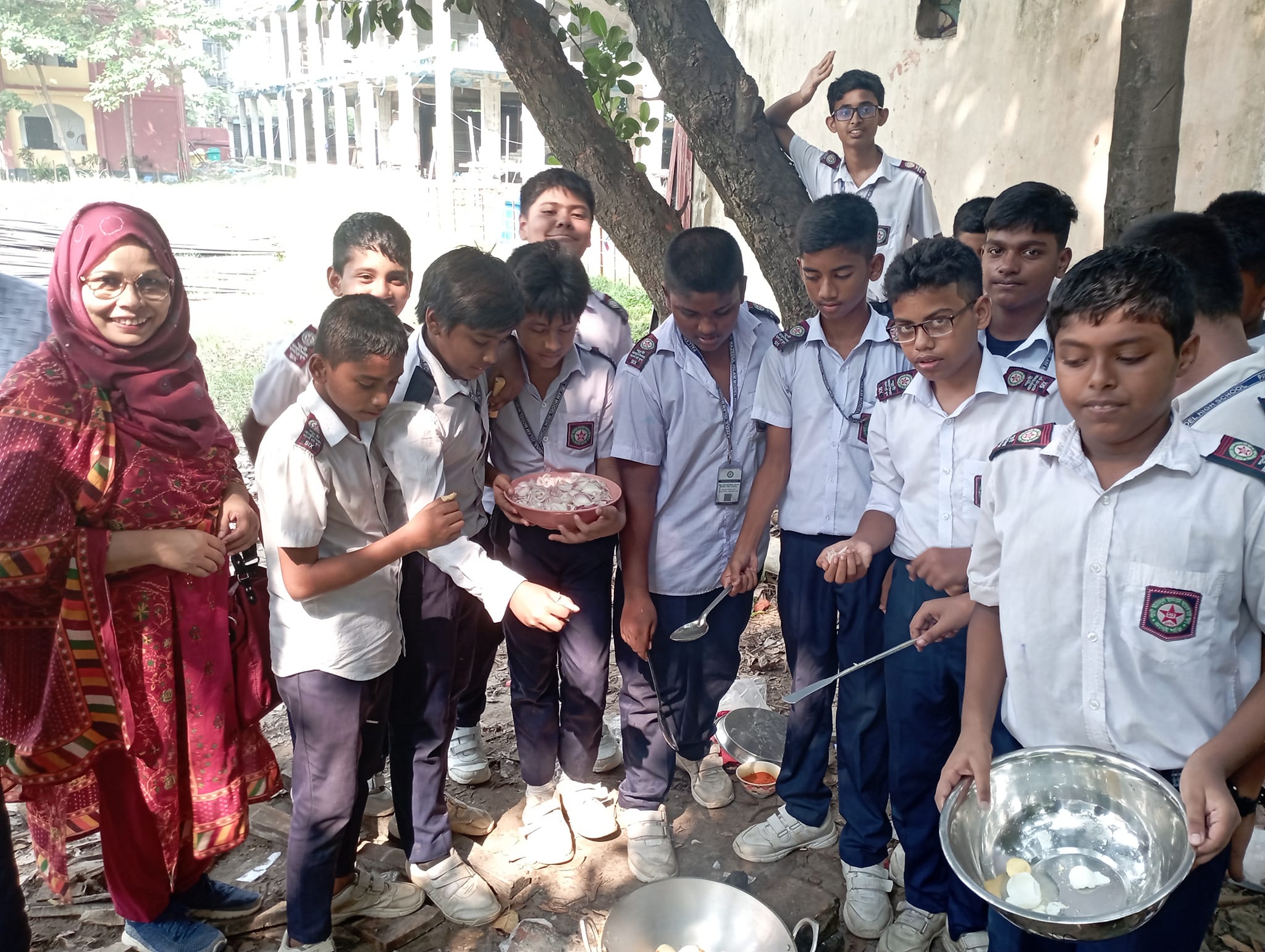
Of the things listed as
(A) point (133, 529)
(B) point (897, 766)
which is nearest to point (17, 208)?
(A) point (133, 529)

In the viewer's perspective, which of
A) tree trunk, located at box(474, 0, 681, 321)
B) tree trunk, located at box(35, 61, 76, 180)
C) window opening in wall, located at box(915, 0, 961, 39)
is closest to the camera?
tree trunk, located at box(474, 0, 681, 321)

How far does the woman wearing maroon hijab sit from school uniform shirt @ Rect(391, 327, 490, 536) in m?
0.51

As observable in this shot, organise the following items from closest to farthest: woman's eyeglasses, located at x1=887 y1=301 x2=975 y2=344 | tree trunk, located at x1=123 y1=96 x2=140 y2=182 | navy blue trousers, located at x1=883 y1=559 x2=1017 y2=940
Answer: woman's eyeglasses, located at x1=887 y1=301 x2=975 y2=344 → navy blue trousers, located at x1=883 y1=559 x2=1017 y2=940 → tree trunk, located at x1=123 y1=96 x2=140 y2=182

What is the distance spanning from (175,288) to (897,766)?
7.21ft

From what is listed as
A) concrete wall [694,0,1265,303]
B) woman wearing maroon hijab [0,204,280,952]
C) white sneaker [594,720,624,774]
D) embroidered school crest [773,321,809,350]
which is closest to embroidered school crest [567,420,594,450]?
embroidered school crest [773,321,809,350]

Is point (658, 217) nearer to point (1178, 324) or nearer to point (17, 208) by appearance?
point (1178, 324)

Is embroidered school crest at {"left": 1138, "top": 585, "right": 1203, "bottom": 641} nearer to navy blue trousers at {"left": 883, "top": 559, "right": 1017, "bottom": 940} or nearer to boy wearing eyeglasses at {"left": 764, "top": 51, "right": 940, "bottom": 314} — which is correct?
navy blue trousers at {"left": 883, "top": 559, "right": 1017, "bottom": 940}

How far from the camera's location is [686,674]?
2.86 m

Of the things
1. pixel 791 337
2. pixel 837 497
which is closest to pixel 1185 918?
pixel 837 497

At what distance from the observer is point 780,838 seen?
9.29ft

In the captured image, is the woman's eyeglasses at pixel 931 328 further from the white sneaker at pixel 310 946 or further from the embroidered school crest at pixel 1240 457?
the white sneaker at pixel 310 946

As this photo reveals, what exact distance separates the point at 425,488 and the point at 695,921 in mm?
1323

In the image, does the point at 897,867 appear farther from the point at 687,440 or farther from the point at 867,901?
the point at 687,440

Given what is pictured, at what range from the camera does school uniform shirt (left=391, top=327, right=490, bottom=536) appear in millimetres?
2402
